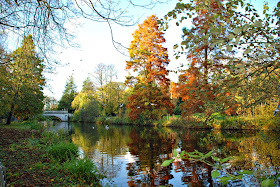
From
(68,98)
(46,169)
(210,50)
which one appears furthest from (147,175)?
(68,98)

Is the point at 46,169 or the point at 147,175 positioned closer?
the point at 46,169

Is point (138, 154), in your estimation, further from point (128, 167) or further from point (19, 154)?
point (19, 154)

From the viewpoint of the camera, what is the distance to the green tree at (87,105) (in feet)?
115

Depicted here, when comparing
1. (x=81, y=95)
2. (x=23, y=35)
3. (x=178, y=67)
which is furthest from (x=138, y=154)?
(x=81, y=95)

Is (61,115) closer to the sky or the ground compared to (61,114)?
closer to the ground

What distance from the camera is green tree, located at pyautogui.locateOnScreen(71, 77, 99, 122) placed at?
34969 millimetres

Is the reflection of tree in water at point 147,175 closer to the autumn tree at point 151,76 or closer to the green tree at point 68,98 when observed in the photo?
the autumn tree at point 151,76

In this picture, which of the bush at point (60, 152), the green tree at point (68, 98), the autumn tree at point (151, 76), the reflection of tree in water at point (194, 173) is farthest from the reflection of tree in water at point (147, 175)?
the green tree at point (68, 98)

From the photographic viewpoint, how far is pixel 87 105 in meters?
34.9

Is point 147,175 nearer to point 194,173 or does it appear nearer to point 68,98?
point 194,173

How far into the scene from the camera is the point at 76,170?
4.95 meters

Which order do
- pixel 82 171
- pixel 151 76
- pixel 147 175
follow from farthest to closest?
pixel 151 76 < pixel 147 175 < pixel 82 171

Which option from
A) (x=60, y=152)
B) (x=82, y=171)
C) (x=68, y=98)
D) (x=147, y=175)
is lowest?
(x=147, y=175)

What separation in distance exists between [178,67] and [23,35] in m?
3.14
